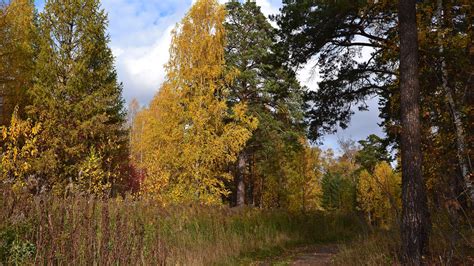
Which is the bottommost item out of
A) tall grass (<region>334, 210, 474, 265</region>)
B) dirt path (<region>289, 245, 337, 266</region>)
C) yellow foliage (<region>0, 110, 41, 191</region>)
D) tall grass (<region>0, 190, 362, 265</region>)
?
dirt path (<region>289, 245, 337, 266</region>)

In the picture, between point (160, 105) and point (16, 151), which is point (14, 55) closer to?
point (160, 105)

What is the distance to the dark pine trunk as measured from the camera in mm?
5336

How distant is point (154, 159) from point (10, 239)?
795 cm

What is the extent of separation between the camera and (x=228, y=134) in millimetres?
13617

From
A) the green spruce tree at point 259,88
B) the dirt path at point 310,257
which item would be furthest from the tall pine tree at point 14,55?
the dirt path at point 310,257

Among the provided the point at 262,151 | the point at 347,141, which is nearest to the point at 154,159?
the point at 262,151

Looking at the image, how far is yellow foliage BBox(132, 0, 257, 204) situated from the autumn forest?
0.06 m

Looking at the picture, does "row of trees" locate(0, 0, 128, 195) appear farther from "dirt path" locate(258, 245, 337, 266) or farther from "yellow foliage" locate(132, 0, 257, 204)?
"dirt path" locate(258, 245, 337, 266)

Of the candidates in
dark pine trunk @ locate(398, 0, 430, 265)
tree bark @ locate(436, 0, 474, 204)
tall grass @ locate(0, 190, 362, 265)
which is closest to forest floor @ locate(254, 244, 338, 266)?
tall grass @ locate(0, 190, 362, 265)

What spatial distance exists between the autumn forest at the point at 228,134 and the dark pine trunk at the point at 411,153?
0.8 inches

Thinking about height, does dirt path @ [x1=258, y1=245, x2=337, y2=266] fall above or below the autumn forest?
below

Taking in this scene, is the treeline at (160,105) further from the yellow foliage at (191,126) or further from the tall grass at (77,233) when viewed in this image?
the tall grass at (77,233)

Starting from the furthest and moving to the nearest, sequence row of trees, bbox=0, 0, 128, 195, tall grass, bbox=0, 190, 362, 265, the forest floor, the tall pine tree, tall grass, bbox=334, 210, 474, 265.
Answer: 1. the tall pine tree
2. row of trees, bbox=0, 0, 128, 195
3. the forest floor
4. tall grass, bbox=334, 210, 474, 265
5. tall grass, bbox=0, 190, 362, 265

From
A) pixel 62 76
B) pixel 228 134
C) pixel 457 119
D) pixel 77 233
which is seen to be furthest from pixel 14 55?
pixel 457 119
